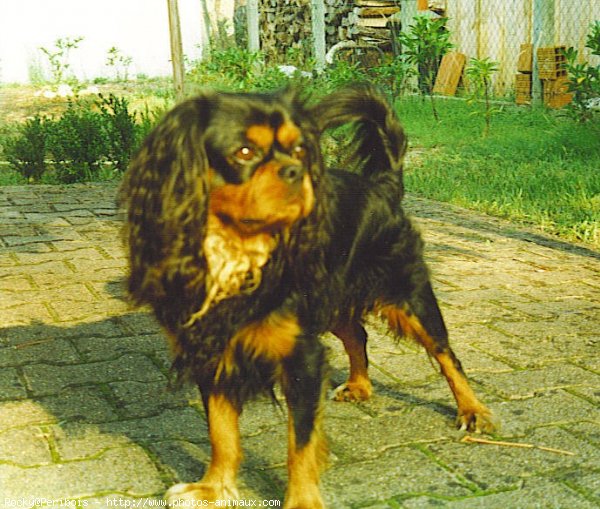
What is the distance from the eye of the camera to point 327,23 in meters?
15.8

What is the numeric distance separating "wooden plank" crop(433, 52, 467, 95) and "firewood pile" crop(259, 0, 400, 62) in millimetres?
1966

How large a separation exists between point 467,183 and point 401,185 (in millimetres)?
4731

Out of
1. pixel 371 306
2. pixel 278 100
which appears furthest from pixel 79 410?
pixel 278 100

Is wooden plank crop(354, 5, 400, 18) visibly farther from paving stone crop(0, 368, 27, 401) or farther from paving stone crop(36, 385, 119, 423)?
paving stone crop(36, 385, 119, 423)

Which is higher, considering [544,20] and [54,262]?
[544,20]

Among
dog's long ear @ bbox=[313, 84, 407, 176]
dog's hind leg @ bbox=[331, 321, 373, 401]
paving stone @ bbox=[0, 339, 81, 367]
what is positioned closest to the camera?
dog's long ear @ bbox=[313, 84, 407, 176]

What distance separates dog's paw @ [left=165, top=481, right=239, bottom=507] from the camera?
258 centimetres

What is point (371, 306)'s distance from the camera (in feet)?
10.5

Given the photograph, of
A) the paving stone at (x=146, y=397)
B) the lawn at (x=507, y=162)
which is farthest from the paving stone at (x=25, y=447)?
the lawn at (x=507, y=162)

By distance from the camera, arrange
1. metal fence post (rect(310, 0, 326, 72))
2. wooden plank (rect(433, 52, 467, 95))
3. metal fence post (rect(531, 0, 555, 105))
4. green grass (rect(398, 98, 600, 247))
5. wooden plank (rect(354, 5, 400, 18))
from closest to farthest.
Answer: green grass (rect(398, 98, 600, 247))
metal fence post (rect(531, 0, 555, 105))
wooden plank (rect(433, 52, 467, 95))
wooden plank (rect(354, 5, 400, 18))
metal fence post (rect(310, 0, 326, 72))

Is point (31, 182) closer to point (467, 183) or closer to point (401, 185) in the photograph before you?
point (467, 183)

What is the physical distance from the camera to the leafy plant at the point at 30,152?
28.7 feet

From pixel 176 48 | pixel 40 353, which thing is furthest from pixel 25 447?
pixel 176 48

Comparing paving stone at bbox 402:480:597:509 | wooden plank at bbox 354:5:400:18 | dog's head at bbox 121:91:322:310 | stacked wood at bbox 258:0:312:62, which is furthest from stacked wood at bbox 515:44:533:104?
dog's head at bbox 121:91:322:310
